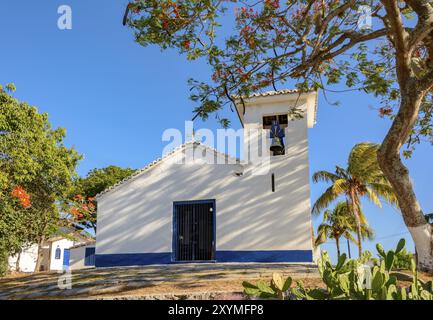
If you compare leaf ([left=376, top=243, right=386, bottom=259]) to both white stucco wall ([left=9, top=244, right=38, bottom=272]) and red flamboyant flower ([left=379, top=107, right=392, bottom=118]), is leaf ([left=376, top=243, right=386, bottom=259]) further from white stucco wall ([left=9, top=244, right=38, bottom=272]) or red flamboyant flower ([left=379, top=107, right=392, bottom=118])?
white stucco wall ([left=9, top=244, right=38, bottom=272])

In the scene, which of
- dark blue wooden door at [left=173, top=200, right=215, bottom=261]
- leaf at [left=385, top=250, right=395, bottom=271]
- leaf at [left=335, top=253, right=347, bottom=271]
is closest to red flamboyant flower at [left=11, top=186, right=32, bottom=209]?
dark blue wooden door at [left=173, top=200, right=215, bottom=261]

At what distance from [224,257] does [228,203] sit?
83.6 inches

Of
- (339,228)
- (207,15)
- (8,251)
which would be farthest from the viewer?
(339,228)

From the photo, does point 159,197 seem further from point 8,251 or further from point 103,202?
point 8,251

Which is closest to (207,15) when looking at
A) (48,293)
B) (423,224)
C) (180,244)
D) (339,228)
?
(423,224)

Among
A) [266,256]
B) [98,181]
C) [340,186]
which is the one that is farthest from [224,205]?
[98,181]

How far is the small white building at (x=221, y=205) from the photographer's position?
15008 mm

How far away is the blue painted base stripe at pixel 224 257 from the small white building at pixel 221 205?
0.04 meters

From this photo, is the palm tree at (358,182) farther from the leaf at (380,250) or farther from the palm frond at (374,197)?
the leaf at (380,250)

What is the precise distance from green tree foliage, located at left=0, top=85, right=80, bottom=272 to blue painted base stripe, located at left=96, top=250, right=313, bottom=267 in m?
7.09

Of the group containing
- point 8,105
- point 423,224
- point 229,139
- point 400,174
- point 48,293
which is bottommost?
point 48,293

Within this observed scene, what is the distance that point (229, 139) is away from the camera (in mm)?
16172

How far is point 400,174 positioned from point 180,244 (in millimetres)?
10038

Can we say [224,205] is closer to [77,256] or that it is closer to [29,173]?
[29,173]
